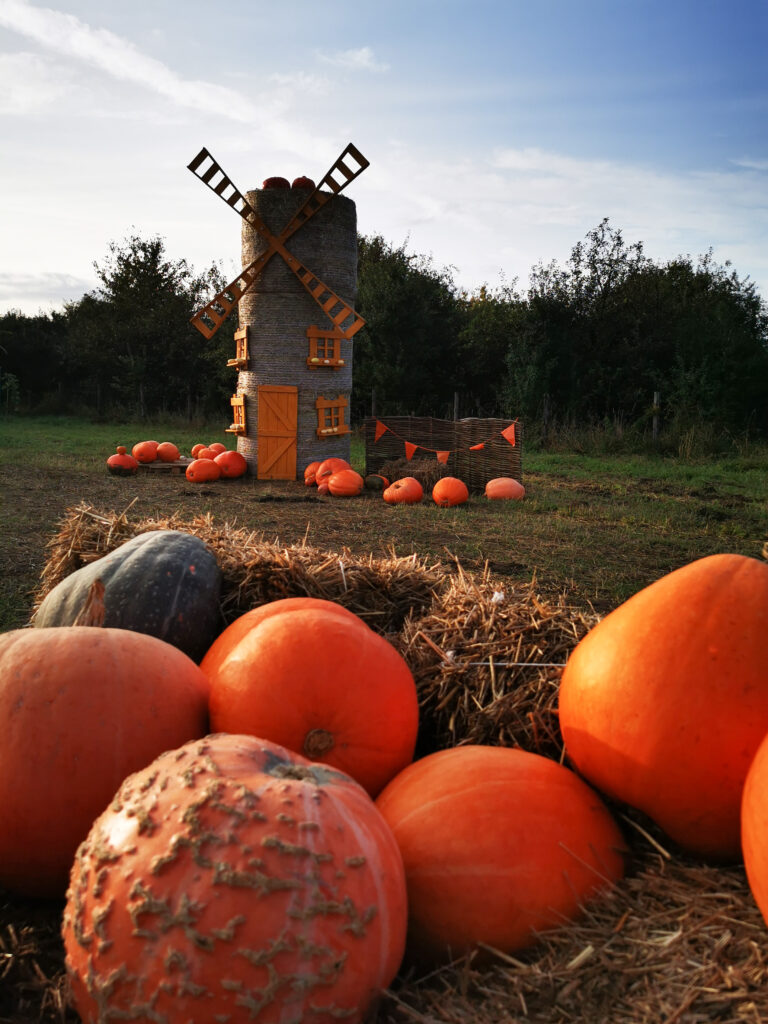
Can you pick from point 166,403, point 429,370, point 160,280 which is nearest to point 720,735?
point 429,370

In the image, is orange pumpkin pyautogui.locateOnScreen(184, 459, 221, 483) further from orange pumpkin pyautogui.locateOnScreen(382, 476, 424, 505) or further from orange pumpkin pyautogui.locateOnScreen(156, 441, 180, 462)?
orange pumpkin pyautogui.locateOnScreen(382, 476, 424, 505)

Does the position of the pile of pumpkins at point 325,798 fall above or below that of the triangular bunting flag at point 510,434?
below

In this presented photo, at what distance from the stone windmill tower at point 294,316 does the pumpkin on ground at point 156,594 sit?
1213 centimetres

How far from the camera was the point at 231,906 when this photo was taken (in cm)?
146

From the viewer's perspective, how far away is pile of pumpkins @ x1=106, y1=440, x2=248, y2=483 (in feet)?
49.8

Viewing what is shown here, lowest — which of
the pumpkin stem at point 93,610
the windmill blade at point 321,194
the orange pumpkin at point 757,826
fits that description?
the orange pumpkin at point 757,826

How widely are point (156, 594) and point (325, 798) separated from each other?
1.92m

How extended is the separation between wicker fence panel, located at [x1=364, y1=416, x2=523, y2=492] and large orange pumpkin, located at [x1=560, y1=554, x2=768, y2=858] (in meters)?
10.9

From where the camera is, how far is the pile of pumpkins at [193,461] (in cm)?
1517

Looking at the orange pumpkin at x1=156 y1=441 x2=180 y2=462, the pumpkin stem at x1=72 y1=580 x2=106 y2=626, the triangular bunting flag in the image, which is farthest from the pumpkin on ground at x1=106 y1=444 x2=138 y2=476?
the pumpkin stem at x1=72 y1=580 x2=106 y2=626

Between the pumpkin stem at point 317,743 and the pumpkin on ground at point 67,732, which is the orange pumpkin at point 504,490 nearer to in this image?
the pumpkin stem at point 317,743

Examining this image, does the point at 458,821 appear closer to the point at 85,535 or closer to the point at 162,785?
the point at 162,785

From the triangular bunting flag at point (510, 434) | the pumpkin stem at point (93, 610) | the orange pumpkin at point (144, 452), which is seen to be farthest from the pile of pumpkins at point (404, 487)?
the pumpkin stem at point (93, 610)

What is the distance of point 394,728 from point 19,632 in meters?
1.23
